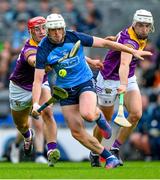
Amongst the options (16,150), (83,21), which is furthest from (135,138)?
(83,21)

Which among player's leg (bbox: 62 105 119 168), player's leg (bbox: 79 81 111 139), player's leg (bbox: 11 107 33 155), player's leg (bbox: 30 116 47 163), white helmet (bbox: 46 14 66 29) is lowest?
player's leg (bbox: 30 116 47 163)

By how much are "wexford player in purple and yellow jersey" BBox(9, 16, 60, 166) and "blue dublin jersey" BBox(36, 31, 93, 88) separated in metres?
1.19

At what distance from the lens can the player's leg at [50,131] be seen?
52.2 feet

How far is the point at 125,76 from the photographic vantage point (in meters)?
15.2

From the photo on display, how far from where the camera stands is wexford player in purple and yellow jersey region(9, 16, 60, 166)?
16.0 metres

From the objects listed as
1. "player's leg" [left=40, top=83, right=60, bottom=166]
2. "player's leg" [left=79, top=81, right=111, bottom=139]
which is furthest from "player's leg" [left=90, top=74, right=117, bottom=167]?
"player's leg" [left=79, top=81, right=111, bottom=139]

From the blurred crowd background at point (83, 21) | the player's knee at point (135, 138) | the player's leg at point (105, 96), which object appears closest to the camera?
the player's leg at point (105, 96)

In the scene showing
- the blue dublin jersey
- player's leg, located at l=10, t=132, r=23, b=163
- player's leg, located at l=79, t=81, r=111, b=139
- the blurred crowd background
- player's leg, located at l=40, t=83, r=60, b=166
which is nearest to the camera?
player's leg, located at l=79, t=81, r=111, b=139

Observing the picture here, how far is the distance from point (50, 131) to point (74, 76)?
185 centimetres

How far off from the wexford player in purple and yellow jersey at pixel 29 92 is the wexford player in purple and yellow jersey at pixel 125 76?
2.43 feet

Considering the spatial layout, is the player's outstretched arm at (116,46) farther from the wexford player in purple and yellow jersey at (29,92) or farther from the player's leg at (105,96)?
the player's leg at (105,96)

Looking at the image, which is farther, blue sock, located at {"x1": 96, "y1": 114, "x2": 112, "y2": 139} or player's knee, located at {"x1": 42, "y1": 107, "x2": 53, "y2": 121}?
player's knee, located at {"x1": 42, "y1": 107, "x2": 53, "y2": 121}

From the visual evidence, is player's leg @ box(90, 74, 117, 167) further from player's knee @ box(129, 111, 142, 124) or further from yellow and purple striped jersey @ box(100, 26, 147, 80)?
player's knee @ box(129, 111, 142, 124)

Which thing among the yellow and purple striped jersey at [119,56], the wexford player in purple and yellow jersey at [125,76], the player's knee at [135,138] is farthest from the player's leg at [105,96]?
the player's knee at [135,138]
